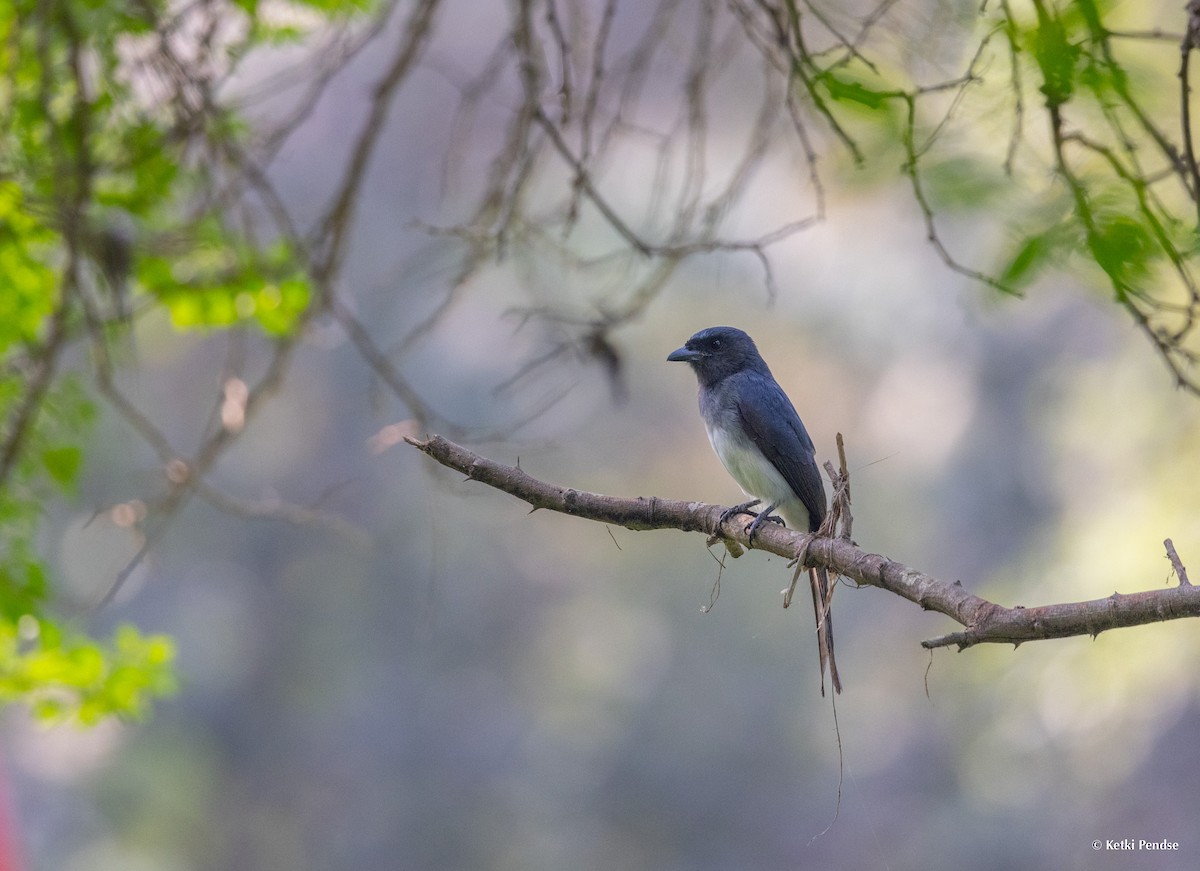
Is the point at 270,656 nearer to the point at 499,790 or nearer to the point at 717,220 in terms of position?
the point at 499,790

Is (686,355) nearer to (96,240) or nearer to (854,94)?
(96,240)

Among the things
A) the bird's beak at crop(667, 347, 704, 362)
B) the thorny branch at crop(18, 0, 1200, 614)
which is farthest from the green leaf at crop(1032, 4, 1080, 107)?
the bird's beak at crop(667, 347, 704, 362)

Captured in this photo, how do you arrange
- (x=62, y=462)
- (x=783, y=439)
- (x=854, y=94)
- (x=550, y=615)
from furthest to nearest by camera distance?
1. (x=550, y=615)
2. (x=783, y=439)
3. (x=62, y=462)
4. (x=854, y=94)

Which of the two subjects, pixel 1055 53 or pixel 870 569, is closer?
pixel 1055 53

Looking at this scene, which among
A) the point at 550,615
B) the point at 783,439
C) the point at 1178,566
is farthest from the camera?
the point at 550,615

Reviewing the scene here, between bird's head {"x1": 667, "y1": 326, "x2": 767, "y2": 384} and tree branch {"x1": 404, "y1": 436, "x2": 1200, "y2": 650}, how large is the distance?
236 centimetres

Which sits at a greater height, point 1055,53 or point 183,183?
point 183,183

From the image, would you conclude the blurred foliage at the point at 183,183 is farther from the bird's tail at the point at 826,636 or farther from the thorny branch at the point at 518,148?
the bird's tail at the point at 826,636

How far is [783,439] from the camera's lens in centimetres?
485

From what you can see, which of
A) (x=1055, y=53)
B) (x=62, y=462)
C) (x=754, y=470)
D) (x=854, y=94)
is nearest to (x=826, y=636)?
(x=854, y=94)

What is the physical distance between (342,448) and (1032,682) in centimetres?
1231

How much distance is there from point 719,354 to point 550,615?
12.7 m

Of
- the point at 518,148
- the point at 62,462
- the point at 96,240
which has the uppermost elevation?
the point at 518,148

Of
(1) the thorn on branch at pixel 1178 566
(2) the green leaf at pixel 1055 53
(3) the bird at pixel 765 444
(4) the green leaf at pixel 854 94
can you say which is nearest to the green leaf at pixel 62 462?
(3) the bird at pixel 765 444
